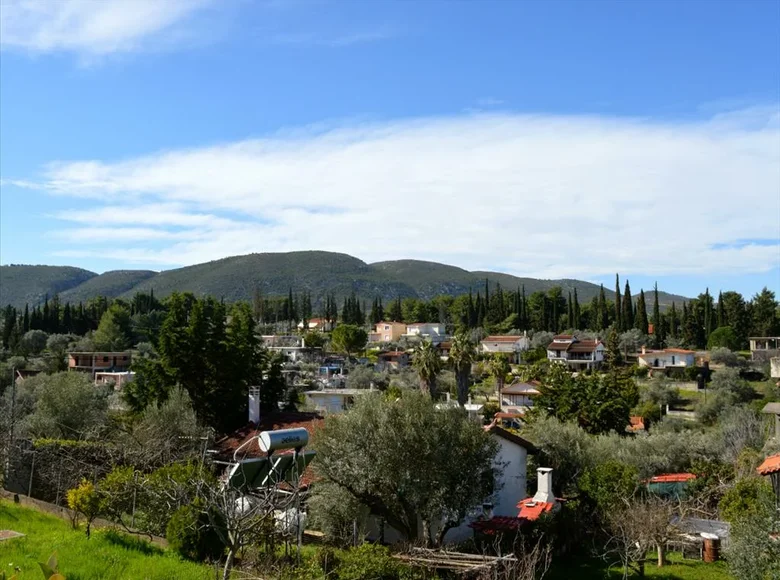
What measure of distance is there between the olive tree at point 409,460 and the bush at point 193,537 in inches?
158

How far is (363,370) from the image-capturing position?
243 ft

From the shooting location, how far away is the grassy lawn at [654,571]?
18078 millimetres

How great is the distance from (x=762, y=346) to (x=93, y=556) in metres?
81.2


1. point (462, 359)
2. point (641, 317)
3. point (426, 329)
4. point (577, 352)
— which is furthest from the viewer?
point (426, 329)

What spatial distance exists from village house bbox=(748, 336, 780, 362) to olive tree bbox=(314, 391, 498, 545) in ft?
210

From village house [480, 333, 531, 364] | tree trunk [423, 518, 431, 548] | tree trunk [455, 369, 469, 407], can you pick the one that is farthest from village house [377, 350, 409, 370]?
tree trunk [423, 518, 431, 548]

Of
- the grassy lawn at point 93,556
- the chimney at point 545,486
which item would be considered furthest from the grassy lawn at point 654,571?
the grassy lawn at point 93,556

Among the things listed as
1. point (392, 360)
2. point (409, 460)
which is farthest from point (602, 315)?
point (409, 460)

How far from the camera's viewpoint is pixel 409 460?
57.7 ft

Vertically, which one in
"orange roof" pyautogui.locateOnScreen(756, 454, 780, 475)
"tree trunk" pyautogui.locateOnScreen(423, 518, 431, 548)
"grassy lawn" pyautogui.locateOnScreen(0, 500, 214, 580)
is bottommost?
"tree trunk" pyautogui.locateOnScreen(423, 518, 431, 548)

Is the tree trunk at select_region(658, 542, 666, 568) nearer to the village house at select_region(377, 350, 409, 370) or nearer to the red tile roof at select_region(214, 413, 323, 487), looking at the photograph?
the red tile roof at select_region(214, 413, 323, 487)

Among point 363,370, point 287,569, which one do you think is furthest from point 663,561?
point 363,370

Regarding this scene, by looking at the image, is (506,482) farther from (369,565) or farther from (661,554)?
(369,565)

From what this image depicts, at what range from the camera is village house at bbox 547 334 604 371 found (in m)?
81.8
